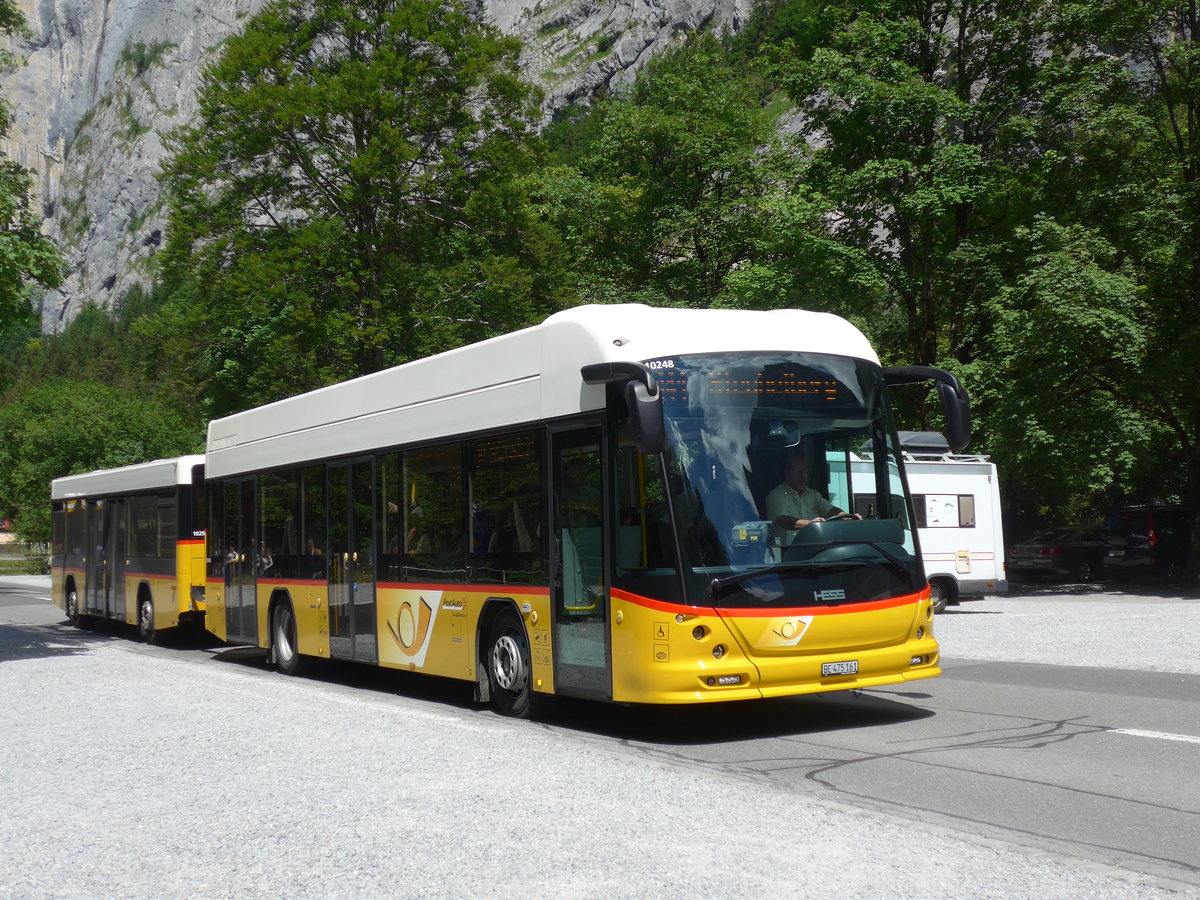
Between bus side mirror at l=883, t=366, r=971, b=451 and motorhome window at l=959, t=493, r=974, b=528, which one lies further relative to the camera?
motorhome window at l=959, t=493, r=974, b=528

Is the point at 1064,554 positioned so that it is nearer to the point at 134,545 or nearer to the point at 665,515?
the point at 134,545

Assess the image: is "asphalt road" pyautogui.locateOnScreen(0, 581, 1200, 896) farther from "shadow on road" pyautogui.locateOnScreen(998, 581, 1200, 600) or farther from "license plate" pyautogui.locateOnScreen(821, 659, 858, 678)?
"shadow on road" pyautogui.locateOnScreen(998, 581, 1200, 600)

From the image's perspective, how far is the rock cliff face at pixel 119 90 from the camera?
169125mm

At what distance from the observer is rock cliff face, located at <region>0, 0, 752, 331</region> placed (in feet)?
555

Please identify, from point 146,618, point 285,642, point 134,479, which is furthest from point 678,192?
point 285,642

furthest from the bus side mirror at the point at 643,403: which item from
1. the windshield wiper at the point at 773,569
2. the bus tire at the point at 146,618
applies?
the bus tire at the point at 146,618

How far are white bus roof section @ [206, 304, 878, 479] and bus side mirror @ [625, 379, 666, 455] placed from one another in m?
0.88

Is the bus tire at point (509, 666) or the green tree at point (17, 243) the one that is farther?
the green tree at point (17, 243)

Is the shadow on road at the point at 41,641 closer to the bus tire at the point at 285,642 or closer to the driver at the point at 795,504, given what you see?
the bus tire at the point at 285,642

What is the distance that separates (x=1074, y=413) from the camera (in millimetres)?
28641

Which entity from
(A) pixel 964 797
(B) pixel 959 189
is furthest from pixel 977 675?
(B) pixel 959 189

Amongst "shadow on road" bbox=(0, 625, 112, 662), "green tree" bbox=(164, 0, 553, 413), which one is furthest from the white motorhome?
"shadow on road" bbox=(0, 625, 112, 662)

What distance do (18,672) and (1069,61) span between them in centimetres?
2728

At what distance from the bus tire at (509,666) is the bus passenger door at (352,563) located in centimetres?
240
